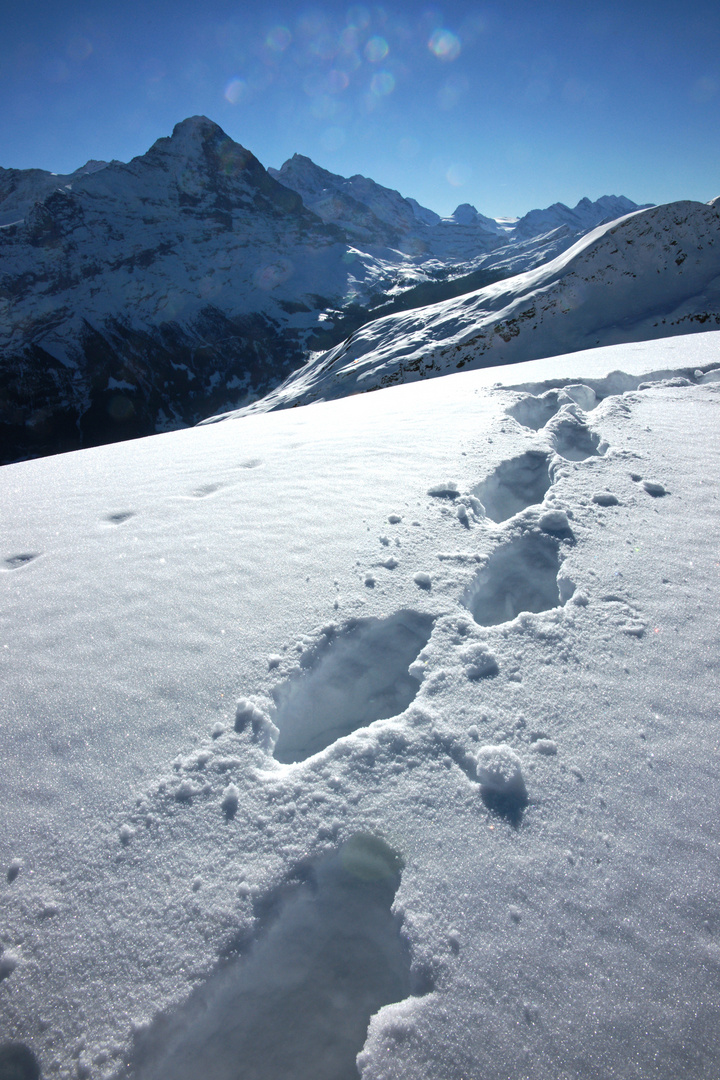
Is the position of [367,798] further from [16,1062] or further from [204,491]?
[204,491]

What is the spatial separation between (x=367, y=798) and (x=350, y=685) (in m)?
0.72

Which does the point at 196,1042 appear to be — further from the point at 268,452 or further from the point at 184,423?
the point at 184,423

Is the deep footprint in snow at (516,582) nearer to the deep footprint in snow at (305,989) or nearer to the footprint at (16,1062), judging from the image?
the deep footprint in snow at (305,989)

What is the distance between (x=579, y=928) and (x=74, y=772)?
1997mm

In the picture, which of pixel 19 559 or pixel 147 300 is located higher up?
pixel 147 300

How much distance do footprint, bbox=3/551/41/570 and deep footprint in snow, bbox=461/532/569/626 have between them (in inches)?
128

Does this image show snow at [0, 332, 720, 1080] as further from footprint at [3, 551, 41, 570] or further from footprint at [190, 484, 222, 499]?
footprint at [190, 484, 222, 499]

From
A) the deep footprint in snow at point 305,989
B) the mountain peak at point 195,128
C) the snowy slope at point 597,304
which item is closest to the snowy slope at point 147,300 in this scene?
the mountain peak at point 195,128

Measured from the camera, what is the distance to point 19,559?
3529mm

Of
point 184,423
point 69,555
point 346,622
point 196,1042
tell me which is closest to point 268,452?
point 69,555

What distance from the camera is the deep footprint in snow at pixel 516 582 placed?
295 centimetres

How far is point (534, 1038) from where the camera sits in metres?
1.30

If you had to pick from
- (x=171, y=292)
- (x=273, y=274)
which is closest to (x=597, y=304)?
(x=171, y=292)

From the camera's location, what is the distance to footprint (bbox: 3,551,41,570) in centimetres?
343
